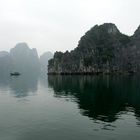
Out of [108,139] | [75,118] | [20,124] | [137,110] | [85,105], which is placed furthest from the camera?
[85,105]

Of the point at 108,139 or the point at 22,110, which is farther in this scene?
the point at 22,110

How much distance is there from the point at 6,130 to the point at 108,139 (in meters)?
15.2

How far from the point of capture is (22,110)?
5750 cm

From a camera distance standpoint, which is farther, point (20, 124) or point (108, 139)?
point (20, 124)

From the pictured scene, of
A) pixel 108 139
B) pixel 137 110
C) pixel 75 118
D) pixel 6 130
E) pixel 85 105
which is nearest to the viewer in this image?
pixel 108 139

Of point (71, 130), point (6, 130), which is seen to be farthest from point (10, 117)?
point (71, 130)

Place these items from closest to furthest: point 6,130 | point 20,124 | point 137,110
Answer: point 6,130, point 20,124, point 137,110

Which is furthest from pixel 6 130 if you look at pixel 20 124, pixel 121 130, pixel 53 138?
pixel 121 130

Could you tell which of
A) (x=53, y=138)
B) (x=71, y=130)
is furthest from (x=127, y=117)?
(x=53, y=138)

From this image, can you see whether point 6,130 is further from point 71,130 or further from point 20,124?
point 71,130

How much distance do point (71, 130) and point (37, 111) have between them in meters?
17.8

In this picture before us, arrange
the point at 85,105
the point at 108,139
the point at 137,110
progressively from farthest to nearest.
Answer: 1. the point at 85,105
2. the point at 137,110
3. the point at 108,139

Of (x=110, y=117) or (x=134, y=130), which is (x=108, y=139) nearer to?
(x=134, y=130)

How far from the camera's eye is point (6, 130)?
39.5 meters
